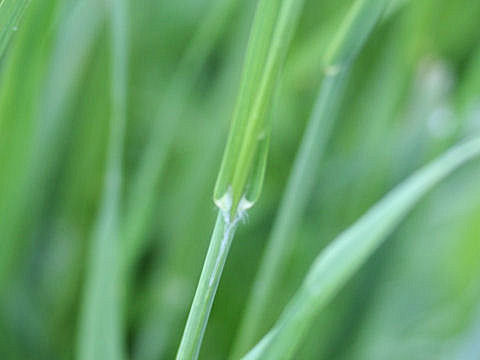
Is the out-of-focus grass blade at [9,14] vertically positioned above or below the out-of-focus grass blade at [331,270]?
above

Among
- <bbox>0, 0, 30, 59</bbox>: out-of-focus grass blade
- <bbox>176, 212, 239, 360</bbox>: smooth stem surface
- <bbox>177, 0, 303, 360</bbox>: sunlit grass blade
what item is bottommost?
<bbox>176, 212, 239, 360</bbox>: smooth stem surface

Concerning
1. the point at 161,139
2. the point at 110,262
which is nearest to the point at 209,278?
the point at 110,262

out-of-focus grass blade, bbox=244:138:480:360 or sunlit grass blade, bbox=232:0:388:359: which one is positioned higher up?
sunlit grass blade, bbox=232:0:388:359

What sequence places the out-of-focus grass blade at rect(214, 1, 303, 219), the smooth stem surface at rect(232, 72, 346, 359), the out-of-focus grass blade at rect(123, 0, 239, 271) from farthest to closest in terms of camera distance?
the out-of-focus grass blade at rect(123, 0, 239, 271)
the smooth stem surface at rect(232, 72, 346, 359)
the out-of-focus grass blade at rect(214, 1, 303, 219)

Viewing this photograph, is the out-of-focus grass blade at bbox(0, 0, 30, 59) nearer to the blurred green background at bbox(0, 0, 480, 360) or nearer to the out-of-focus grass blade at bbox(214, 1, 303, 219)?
the out-of-focus grass blade at bbox(214, 1, 303, 219)

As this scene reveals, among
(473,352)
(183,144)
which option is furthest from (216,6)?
(473,352)

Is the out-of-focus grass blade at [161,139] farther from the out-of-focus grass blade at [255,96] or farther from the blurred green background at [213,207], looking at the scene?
the out-of-focus grass blade at [255,96]

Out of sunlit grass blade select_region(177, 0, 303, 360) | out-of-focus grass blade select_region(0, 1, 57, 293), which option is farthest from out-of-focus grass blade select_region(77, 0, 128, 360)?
sunlit grass blade select_region(177, 0, 303, 360)

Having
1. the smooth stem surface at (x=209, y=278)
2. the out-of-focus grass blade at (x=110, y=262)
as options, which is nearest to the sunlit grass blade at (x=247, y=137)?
the smooth stem surface at (x=209, y=278)
